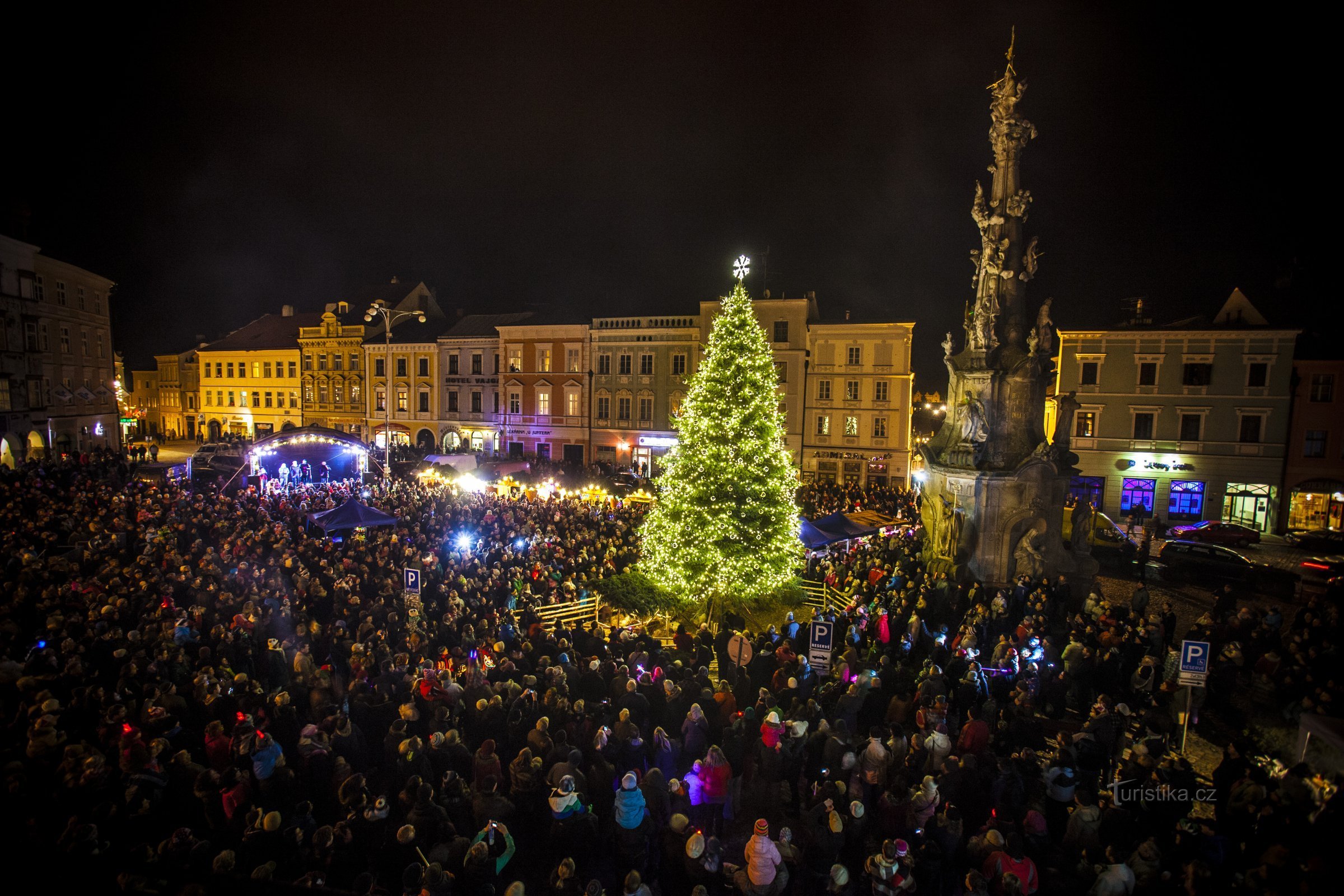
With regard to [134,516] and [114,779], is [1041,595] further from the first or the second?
[134,516]

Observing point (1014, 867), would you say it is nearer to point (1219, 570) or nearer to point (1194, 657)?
point (1194, 657)

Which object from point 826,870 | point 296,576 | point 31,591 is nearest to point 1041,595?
point 826,870

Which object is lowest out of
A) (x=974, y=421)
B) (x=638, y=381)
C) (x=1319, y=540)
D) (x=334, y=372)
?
(x=1319, y=540)

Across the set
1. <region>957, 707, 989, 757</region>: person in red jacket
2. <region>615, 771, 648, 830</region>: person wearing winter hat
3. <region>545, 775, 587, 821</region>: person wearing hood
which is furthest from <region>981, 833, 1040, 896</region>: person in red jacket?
<region>545, 775, 587, 821</region>: person wearing hood

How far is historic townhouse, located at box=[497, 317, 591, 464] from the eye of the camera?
39344mm

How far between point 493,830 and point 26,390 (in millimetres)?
40236

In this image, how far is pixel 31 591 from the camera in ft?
36.0

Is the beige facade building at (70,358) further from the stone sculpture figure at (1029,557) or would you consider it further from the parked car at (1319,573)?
the parked car at (1319,573)

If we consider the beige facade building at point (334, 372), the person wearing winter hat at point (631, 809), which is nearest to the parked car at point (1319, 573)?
the person wearing winter hat at point (631, 809)

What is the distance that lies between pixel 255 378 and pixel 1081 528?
58.6m

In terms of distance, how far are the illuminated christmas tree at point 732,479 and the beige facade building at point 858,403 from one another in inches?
821

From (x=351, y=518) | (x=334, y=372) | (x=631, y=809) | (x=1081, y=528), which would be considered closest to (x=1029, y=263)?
(x=1081, y=528)

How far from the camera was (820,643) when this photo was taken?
33.7 ft

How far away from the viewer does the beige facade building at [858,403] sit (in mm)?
34250
